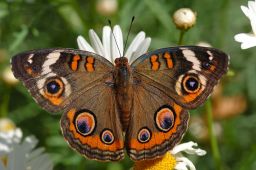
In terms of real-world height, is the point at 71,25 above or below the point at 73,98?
above

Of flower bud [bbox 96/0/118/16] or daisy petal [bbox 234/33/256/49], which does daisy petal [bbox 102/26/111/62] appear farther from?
flower bud [bbox 96/0/118/16]

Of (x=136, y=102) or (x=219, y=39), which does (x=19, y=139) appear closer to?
(x=136, y=102)

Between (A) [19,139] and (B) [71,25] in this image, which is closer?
(A) [19,139]

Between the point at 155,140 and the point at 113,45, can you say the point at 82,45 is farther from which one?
the point at 155,140

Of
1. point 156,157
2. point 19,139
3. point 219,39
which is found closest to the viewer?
point 156,157

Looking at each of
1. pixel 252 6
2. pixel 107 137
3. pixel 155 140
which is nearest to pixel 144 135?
pixel 155 140

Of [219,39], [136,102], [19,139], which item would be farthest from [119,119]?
[219,39]

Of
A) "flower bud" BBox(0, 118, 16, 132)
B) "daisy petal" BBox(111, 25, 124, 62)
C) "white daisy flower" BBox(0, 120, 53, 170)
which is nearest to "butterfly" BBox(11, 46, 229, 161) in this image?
"daisy petal" BBox(111, 25, 124, 62)

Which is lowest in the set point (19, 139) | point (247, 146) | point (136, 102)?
point (247, 146)
